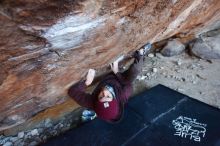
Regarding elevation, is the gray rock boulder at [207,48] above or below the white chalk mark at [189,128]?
above

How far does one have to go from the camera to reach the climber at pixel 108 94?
1906 mm

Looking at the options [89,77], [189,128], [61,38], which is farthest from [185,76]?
[61,38]

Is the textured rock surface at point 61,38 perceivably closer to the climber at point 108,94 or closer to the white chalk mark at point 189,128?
the climber at point 108,94

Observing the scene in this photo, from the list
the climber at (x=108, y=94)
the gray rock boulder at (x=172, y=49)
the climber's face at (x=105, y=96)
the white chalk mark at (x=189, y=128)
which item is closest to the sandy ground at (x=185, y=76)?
the gray rock boulder at (x=172, y=49)

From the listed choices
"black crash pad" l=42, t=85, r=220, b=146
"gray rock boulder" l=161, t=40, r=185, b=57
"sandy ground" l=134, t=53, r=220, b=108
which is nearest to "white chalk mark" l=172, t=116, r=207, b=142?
"black crash pad" l=42, t=85, r=220, b=146

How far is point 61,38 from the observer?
1.53m

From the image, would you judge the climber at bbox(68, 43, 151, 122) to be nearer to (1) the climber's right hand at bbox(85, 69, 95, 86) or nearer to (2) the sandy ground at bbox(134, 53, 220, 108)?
(1) the climber's right hand at bbox(85, 69, 95, 86)

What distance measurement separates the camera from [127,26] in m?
1.90

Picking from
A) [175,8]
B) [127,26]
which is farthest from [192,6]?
[127,26]

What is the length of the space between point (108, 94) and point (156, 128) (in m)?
0.67

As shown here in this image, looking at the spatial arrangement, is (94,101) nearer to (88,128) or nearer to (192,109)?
(88,128)

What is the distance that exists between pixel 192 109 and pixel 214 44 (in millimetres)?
1213

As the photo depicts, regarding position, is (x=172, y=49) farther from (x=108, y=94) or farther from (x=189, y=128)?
(x=108, y=94)

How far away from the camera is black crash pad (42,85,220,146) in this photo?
87.1 inches
